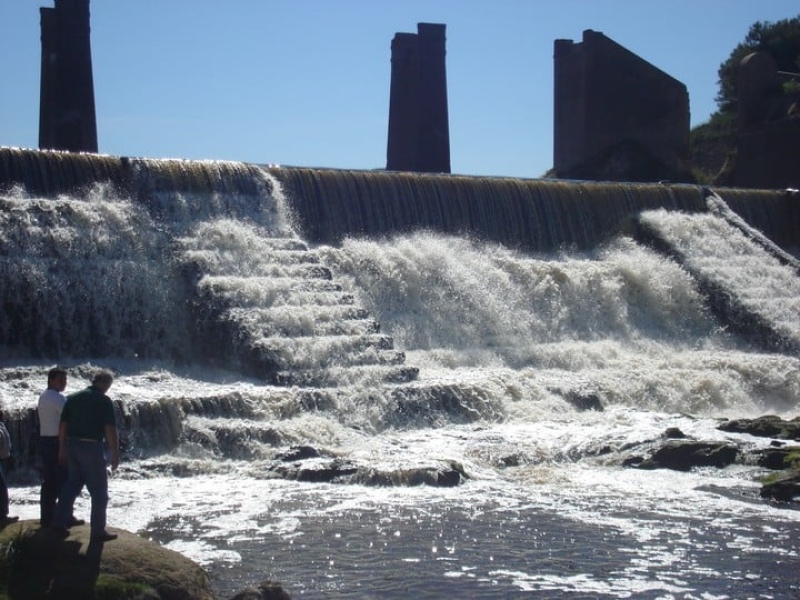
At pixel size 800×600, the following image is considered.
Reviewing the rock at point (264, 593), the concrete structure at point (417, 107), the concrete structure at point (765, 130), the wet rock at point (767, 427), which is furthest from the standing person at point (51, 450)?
the concrete structure at point (765, 130)

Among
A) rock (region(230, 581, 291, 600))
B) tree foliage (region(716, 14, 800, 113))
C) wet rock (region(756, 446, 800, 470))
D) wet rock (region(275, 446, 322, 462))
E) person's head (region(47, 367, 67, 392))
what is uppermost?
tree foliage (region(716, 14, 800, 113))

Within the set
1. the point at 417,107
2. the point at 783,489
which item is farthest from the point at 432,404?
the point at 417,107

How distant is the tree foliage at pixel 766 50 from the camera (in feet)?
154

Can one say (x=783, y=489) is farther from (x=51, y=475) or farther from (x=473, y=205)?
(x=473, y=205)

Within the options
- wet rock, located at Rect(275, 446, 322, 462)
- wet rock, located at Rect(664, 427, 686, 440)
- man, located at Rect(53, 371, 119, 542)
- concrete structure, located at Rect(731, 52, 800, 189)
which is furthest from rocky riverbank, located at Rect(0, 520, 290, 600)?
concrete structure, located at Rect(731, 52, 800, 189)

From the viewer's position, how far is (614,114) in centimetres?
3206

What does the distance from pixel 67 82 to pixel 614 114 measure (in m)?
13.9

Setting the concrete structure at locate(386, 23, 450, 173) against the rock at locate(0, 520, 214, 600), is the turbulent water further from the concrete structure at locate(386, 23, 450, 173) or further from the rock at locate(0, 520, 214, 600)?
the concrete structure at locate(386, 23, 450, 173)

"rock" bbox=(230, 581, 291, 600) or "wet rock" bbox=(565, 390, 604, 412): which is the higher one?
"wet rock" bbox=(565, 390, 604, 412)

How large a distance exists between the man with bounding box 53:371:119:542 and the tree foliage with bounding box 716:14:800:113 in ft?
137

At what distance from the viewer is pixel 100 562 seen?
6.98 m

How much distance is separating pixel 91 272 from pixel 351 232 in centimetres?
503

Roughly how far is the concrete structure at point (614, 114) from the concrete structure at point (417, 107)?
14.9 ft

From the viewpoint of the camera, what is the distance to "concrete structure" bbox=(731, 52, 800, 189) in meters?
31.0
